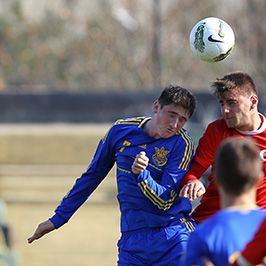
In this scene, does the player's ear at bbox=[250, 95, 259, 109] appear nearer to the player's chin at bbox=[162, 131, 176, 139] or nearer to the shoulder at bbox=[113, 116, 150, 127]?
the player's chin at bbox=[162, 131, 176, 139]

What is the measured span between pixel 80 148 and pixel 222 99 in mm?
18502

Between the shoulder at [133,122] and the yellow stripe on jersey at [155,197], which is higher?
the shoulder at [133,122]

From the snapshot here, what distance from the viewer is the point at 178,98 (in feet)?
19.7

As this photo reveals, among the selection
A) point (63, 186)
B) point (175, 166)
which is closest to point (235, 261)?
point (175, 166)

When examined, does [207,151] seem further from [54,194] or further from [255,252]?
[54,194]

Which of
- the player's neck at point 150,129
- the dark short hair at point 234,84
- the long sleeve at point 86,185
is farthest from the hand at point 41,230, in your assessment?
the dark short hair at point 234,84

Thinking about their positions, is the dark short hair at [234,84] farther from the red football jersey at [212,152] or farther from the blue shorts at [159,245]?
the blue shorts at [159,245]

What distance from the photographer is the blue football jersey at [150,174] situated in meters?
6.02

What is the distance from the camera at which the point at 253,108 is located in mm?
6043

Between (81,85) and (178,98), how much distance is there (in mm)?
30197

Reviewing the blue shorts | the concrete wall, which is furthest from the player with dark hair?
the concrete wall

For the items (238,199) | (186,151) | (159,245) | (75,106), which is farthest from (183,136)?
(75,106)

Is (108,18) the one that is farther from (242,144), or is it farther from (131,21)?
(242,144)

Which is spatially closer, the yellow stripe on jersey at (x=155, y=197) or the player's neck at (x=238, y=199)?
the player's neck at (x=238, y=199)
